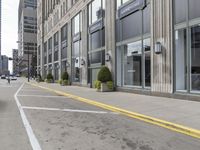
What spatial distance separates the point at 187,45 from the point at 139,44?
6.09m

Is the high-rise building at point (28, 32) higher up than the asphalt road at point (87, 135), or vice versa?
the high-rise building at point (28, 32)

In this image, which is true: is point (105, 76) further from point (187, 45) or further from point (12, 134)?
point (12, 134)

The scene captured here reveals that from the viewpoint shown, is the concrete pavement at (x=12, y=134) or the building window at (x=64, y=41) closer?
the concrete pavement at (x=12, y=134)

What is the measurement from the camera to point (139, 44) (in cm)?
2361

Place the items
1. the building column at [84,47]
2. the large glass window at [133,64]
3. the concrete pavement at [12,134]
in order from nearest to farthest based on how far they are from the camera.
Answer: the concrete pavement at [12,134] → the large glass window at [133,64] → the building column at [84,47]

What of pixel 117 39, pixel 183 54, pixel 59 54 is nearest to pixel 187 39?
pixel 183 54

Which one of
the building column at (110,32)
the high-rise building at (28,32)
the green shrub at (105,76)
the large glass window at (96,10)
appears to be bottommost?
the green shrub at (105,76)

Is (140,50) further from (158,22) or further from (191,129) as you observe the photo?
(191,129)

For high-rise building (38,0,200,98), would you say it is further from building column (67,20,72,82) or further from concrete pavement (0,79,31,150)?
concrete pavement (0,79,31,150)

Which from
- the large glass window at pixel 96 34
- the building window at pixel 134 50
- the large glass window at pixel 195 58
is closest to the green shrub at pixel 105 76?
the building window at pixel 134 50

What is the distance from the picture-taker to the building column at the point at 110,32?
92.5ft

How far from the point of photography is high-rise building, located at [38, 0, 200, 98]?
1783 cm

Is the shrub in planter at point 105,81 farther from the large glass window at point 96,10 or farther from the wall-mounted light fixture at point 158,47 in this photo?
the wall-mounted light fixture at point 158,47

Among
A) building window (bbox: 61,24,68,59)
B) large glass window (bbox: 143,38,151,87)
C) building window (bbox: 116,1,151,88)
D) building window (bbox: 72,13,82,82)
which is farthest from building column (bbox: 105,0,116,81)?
building window (bbox: 61,24,68,59)
